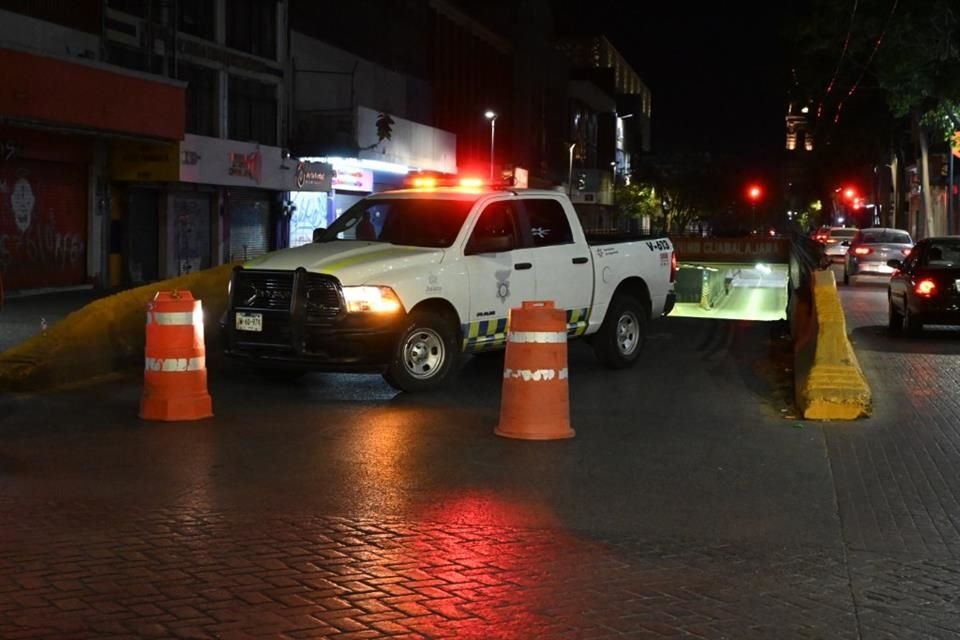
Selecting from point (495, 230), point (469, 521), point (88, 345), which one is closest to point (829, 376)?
point (495, 230)

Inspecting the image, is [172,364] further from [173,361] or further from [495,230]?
[495,230]

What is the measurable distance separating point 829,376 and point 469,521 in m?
5.05

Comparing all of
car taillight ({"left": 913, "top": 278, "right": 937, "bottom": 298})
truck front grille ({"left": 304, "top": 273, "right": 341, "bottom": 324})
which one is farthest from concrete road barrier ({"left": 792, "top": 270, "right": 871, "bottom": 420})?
car taillight ({"left": 913, "top": 278, "right": 937, "bottom": 298})

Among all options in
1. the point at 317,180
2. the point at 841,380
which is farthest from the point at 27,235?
the point at 841,380

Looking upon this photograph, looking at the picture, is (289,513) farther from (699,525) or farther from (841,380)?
(841,380)

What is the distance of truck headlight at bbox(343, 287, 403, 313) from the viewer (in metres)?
12.0

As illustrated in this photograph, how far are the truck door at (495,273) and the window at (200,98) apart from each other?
19.6 metres

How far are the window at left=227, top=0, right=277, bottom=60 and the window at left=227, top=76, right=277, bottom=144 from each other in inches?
36.0

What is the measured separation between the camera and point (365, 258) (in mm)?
12359

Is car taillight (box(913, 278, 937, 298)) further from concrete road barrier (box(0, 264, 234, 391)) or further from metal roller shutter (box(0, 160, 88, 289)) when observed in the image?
metal roller shutter (box(0, 160, 88, 289))

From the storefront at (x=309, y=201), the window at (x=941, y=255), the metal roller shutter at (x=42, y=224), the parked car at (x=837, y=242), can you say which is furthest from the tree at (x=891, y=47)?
the metal roller shutter at (x=42, y=224)

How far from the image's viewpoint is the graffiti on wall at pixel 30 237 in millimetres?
24547

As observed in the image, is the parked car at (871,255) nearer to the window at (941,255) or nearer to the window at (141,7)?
the window at (941,255)

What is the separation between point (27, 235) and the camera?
2530cm
